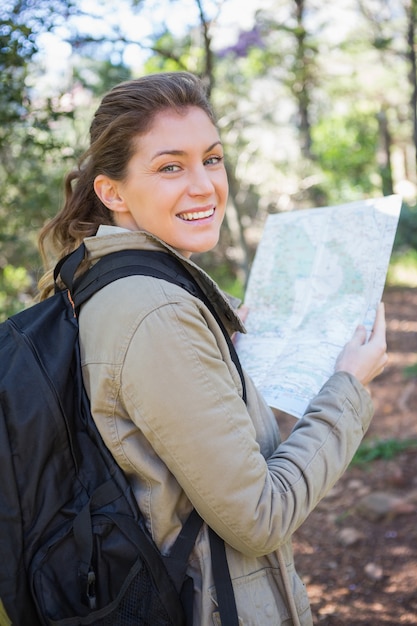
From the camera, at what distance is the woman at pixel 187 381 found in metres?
1.21

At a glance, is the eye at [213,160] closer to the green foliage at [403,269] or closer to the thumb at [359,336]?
the thumb at [359,336]

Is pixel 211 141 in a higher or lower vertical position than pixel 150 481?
higher

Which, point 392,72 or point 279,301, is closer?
point 279,301

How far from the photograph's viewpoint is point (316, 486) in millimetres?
1395

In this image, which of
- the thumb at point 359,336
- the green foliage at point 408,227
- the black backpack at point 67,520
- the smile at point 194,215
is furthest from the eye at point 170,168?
the green foliage at point 408,227

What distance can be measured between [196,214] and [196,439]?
21.9 inches

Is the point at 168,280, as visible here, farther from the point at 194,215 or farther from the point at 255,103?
the point at 255,103

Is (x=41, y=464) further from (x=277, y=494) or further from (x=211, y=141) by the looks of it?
(x=211, y=141)

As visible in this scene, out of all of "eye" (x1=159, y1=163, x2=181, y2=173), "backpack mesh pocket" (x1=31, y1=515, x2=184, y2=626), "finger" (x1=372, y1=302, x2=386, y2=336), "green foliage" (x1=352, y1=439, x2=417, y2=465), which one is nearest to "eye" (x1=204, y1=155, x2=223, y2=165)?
"eye" (x1=159, y1=163, x2=181, y2=173)

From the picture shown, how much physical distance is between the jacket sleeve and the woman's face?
0.26m

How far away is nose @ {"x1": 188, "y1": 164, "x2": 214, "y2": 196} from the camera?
1.48 meters

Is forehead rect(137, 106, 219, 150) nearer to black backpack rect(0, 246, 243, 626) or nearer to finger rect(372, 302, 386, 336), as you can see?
black backpack rect(0, 246, 243, 626)

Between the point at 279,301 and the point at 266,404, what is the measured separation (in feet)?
1.55

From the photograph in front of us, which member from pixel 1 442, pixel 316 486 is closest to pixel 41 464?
pixel 1 442
